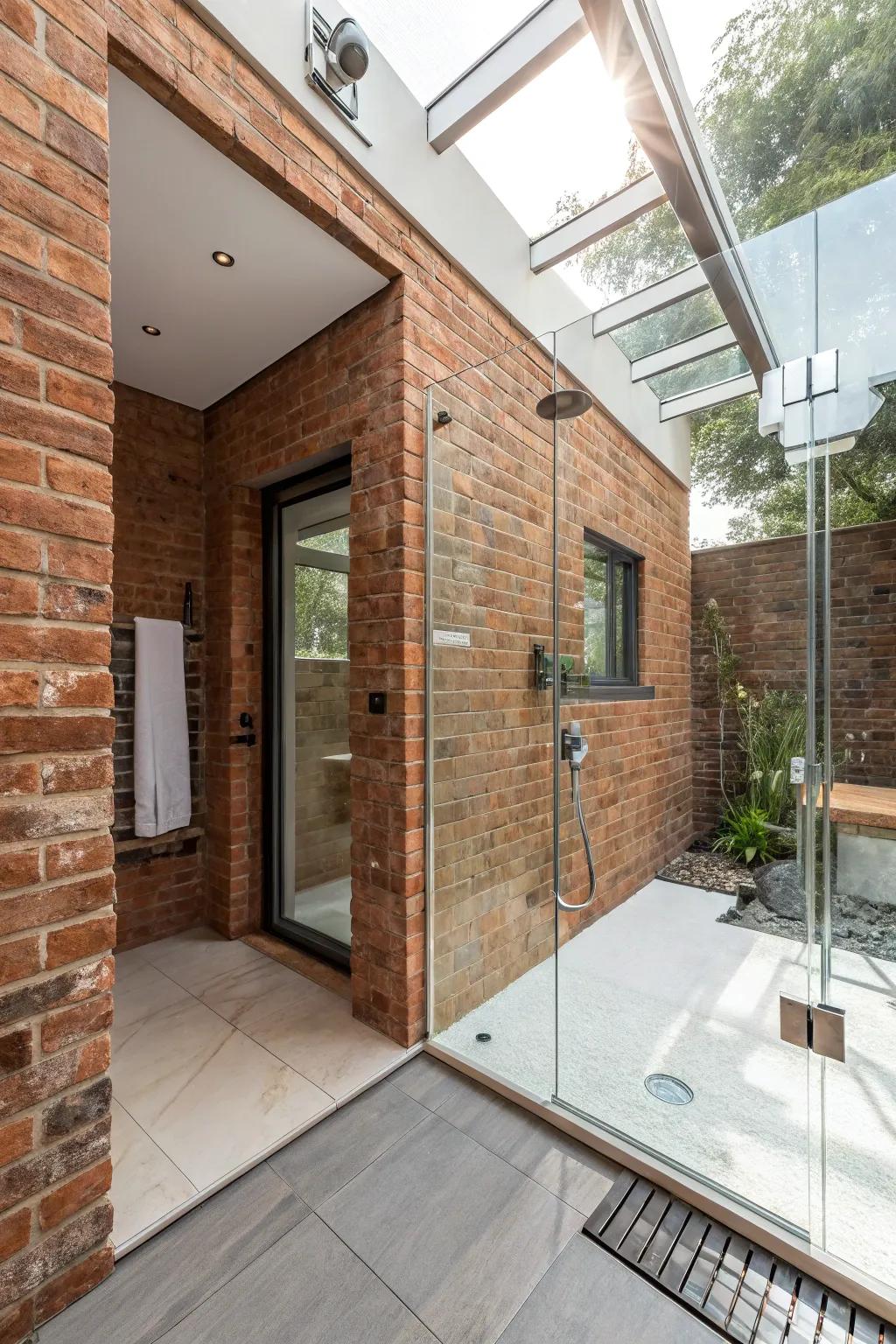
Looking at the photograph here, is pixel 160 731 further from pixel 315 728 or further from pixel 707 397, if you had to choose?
pixel 707 397

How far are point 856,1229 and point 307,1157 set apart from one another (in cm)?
131

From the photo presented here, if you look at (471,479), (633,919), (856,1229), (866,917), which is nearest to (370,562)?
(471,479)

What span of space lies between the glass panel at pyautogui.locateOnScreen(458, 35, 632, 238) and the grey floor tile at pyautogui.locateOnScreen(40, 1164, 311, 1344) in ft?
10.7

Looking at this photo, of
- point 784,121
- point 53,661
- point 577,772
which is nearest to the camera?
point 53,661

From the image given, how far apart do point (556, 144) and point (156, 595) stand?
2.58 metres

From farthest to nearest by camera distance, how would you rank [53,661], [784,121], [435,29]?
[784,121]
[435,29]
[53,661]

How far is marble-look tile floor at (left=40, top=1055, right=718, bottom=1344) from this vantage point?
113 cm

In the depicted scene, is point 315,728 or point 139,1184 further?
point 315,728

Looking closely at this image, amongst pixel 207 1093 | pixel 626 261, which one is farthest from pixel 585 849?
pixel 626 261

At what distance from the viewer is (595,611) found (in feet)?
6.19

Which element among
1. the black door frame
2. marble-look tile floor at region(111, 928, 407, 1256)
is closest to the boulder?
marble-look tile floor at region(111, 928, 407, 1256)

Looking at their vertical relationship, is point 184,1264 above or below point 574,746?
below

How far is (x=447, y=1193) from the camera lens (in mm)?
1427

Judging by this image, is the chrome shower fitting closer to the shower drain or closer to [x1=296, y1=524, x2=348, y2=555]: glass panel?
the shower drain
